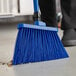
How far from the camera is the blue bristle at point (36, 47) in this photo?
87 cm

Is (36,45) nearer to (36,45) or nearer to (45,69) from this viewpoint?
(36,45)

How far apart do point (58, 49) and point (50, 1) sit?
0.56m

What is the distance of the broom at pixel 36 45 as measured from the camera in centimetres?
87

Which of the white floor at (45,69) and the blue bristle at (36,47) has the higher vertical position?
the blue bristle at (36,47)

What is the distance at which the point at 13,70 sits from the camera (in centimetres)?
82

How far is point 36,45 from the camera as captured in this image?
91 centimetres

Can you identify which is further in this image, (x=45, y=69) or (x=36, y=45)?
(x=36, y=45)

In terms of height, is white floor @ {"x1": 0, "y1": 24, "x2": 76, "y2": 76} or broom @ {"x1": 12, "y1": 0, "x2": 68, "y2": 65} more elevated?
broom @ {"x1": 12, "y1": 0, "x2": 68, "y2": 65}

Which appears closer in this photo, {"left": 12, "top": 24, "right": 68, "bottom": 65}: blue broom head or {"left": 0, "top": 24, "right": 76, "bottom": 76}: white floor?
{"left": 0, "top": 24, "right": 76, "bottom": 76}: white floor

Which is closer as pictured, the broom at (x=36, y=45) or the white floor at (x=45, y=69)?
the white floor at (x=45, y=69)

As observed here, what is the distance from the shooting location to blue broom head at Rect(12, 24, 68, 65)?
868mm

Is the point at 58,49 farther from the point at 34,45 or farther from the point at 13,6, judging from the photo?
the point at 13,6

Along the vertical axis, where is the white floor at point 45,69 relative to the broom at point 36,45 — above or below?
below

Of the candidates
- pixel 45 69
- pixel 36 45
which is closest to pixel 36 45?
pixel 36 45
